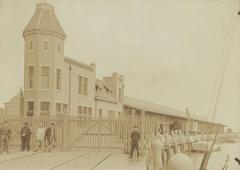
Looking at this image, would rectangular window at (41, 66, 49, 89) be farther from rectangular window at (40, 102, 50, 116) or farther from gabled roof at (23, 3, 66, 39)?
gabled roof at (23, 3, 66, 39)

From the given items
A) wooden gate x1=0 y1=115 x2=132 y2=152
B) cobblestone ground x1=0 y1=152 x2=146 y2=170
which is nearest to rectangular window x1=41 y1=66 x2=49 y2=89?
wooden gate x1=0 y1=115 x2=132 y2=152

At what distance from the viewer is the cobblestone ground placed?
8.05 meters

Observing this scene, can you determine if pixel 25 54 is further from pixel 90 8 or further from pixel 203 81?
pixel 203 81

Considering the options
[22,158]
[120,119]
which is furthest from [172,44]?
[22,158]

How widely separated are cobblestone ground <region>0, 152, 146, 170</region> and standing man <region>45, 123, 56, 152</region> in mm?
423

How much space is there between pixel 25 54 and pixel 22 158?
186 centimetres

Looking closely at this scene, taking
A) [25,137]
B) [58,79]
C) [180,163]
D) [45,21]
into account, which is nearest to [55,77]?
[58,79]

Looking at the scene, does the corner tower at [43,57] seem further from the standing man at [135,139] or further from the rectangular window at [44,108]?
the standing man at [135,139]

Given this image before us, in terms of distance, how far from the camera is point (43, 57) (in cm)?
895

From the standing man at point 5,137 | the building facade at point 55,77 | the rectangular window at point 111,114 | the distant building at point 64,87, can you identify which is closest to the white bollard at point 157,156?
the distant building at point 64,87

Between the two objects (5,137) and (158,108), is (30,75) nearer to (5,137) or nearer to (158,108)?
(5,137)

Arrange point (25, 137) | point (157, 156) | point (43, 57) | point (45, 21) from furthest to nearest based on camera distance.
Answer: point (25, 137) < point (43, 57) < point (45, 21) < point (157, 156)

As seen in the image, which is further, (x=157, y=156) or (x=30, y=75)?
(x=30, y=75)

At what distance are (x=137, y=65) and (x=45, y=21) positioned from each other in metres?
1.70
